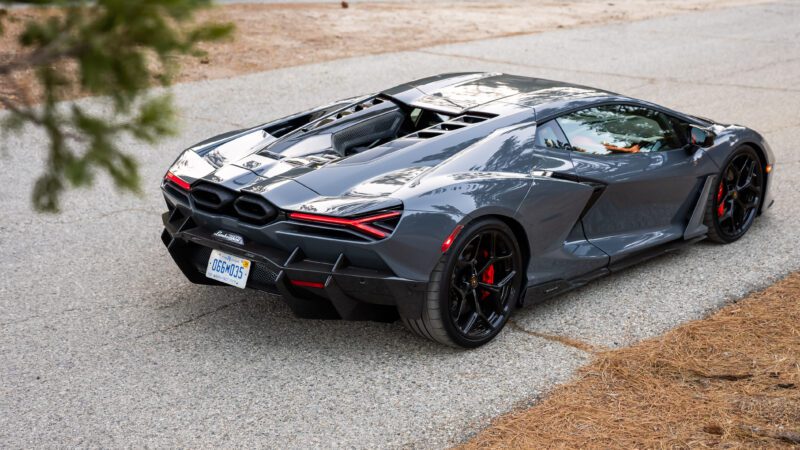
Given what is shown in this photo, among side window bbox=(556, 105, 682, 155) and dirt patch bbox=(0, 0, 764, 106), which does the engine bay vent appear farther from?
dirt patch bbox=(0, 0, 764, 106)

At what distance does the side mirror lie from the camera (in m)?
6.07

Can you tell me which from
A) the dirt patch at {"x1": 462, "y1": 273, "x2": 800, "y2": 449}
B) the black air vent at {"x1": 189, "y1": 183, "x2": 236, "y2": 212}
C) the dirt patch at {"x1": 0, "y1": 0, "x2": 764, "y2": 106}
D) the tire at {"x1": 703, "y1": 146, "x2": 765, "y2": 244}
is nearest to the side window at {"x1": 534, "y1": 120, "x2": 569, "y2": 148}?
the dirt patch at {"x1": 462, "y1": 273, "x2": 800, "y2": 449}

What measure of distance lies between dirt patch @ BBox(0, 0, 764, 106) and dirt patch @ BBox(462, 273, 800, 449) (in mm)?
8085

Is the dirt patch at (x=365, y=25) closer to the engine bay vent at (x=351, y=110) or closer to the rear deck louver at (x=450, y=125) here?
the engine bay vent at (x=351, y=110)

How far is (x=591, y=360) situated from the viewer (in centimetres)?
485

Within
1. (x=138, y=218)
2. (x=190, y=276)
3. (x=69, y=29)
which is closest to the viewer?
(x=69, y=29)

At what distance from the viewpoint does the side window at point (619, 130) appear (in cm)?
554

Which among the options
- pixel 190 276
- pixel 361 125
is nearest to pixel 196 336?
pixel 190 276

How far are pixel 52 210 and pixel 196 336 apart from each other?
273cm

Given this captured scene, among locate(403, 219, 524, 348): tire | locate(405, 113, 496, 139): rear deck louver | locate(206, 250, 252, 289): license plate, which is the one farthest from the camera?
locate(405, 113, 496, 139): rear deck louver

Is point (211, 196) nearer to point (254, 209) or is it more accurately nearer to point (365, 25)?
point (254, 209)

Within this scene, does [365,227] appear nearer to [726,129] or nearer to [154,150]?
[726,129]

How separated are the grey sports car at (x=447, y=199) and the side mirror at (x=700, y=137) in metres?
0.01

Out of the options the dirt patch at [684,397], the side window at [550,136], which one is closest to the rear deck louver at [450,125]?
the side window at [550,136]
